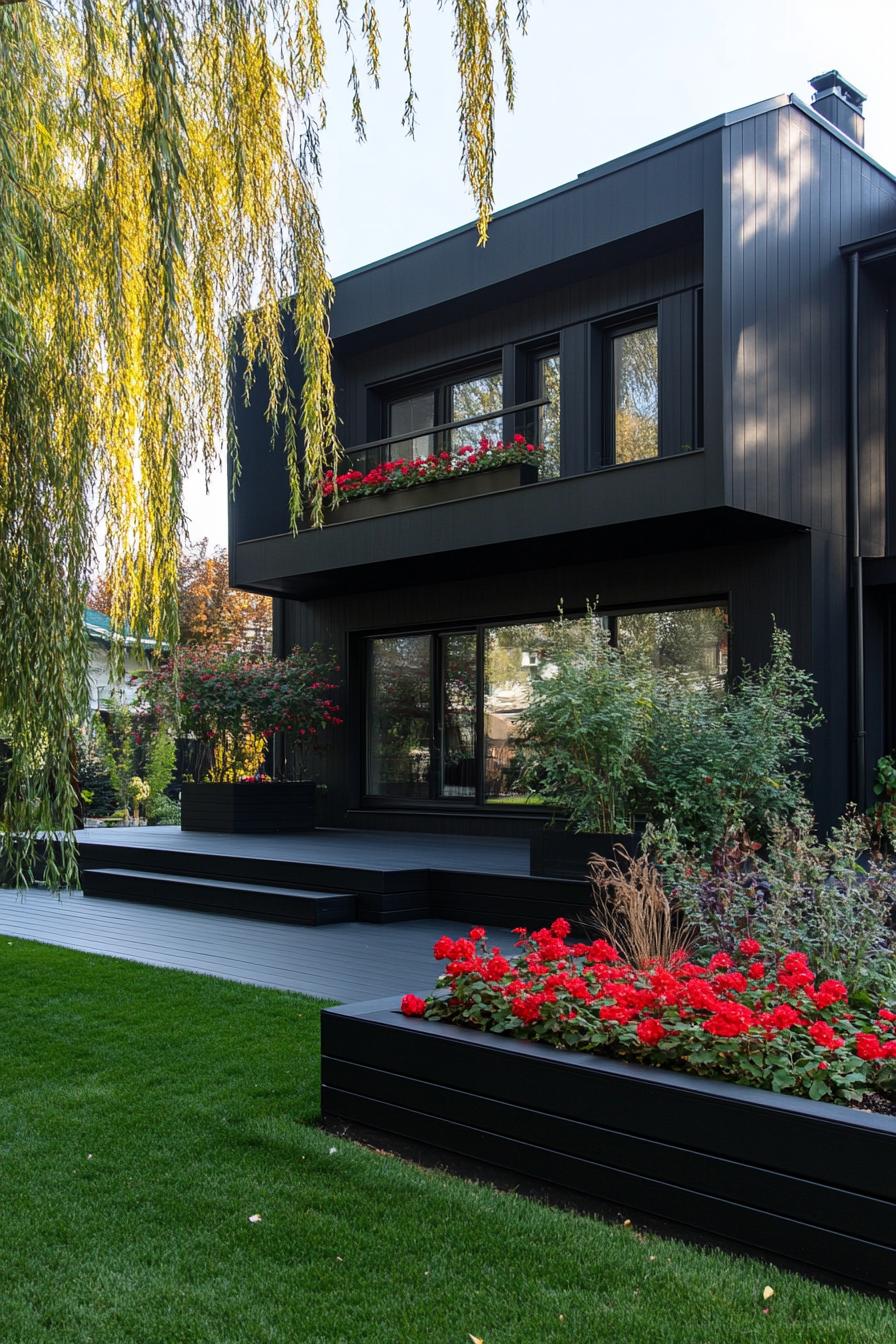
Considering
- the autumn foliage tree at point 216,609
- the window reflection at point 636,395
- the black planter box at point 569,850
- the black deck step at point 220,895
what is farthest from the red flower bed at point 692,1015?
the autumn foliage tree at point 216,609

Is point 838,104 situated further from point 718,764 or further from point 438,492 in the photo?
point 718,764

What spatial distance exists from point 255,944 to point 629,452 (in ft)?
17.9

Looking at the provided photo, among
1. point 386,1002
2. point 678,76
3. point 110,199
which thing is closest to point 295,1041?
point 386,1002

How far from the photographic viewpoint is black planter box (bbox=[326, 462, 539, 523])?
33.6 feet

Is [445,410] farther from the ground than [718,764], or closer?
farther from the ground

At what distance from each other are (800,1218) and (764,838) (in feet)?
15.7

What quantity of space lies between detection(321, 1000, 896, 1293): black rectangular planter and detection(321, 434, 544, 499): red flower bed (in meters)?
6.89

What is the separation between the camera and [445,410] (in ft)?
39.3

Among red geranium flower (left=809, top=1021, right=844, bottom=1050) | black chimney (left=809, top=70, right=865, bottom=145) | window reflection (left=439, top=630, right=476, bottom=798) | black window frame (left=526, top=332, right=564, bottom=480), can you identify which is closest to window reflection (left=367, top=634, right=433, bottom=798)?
window reflection (left=439, top=630, right=476, bottom=798)

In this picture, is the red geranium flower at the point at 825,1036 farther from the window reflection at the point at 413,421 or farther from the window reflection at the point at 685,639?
the window reflection at the point at 413,421

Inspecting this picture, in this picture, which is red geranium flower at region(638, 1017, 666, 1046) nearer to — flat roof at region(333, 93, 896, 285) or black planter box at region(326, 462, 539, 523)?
flat roof at region(333, 93, 896, 285)

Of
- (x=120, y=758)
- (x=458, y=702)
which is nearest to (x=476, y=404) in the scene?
(x=458, y=702)

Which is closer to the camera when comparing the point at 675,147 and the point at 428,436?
the point at 675,147

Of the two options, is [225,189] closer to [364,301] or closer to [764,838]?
[764,838]
